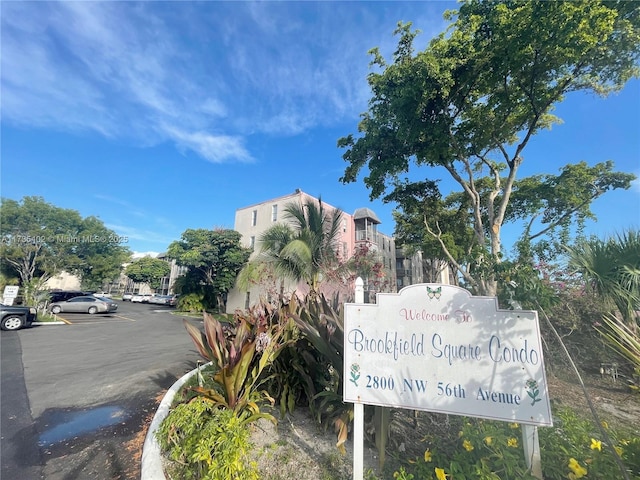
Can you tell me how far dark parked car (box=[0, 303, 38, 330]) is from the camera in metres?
10.9

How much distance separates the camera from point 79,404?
4.10 meters

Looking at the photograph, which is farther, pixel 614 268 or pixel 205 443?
pixel 614 268

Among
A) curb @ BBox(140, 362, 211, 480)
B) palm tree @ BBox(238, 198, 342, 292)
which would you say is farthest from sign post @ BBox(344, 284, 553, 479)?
palm tree @ BBox(238, 198, 342, 292)

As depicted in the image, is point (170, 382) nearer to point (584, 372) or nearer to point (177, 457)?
point (177, 457)

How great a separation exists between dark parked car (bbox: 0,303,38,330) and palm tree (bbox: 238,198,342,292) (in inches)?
385

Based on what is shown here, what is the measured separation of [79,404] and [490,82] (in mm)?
11758

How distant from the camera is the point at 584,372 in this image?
18.2ft

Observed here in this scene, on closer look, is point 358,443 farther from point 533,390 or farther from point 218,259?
point 218,259

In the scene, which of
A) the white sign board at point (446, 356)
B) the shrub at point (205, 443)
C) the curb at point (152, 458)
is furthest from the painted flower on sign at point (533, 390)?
the curb at point (152, 458)

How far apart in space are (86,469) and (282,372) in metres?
2.04

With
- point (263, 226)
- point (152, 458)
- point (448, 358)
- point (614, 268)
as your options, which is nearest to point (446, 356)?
point (448, 358)

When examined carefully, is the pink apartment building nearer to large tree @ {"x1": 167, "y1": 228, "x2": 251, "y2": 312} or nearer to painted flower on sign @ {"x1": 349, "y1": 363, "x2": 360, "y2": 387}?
large tree @ {"x1": 167, "y1": 228, "x2": 251, "y2": 312}

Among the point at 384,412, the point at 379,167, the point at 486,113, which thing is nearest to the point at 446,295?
the point at 384,412

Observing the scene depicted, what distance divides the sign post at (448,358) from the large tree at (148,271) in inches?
1996
